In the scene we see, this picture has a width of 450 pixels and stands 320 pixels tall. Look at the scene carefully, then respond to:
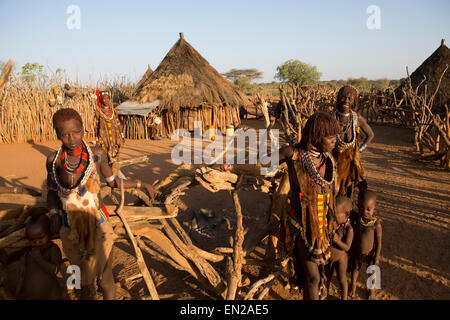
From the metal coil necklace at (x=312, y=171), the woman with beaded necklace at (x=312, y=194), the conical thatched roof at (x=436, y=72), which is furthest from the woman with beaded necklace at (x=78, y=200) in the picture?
the conical thatched roof at (x=436, y=72)

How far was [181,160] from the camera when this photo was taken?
851 cm

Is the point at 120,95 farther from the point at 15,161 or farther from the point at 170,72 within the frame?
the point at 15,161

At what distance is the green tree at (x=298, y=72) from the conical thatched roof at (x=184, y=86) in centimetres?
→ 2315

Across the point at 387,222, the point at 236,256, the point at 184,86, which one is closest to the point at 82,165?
the point at 236,256

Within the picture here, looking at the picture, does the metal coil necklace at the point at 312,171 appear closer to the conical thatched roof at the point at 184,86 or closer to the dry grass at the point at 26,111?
the dry grass at the point at 26,111

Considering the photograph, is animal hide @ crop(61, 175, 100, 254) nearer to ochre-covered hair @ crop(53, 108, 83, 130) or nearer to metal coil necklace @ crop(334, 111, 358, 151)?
ochre-covered hair @ crop(53, 108, 83, 130)

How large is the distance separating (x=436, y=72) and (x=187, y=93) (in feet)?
36.9

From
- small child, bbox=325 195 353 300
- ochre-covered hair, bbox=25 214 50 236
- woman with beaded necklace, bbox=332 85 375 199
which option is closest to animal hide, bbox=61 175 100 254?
ochre-covered hair, bbox=25 214 50 236

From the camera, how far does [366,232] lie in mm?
2416

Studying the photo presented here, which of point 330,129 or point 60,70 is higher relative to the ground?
point 60,70

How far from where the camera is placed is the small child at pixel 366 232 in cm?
237

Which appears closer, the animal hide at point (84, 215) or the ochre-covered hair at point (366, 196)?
the animal hide at point (84, 215)
